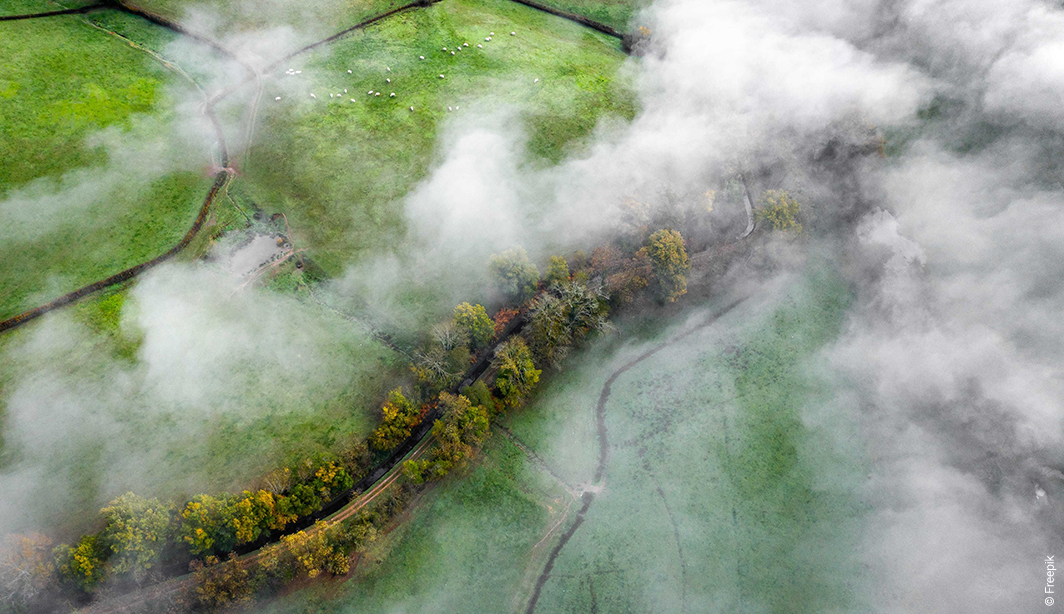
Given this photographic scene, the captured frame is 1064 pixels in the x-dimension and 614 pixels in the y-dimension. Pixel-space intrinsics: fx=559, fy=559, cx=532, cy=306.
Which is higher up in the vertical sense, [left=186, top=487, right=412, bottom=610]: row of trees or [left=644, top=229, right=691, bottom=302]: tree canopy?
[left=644, top=229, right=691, bottom=302]: tree canopy

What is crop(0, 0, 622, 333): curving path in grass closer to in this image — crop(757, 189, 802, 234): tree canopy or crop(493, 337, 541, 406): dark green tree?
crop(493, 337, 541, 406): dark green tree

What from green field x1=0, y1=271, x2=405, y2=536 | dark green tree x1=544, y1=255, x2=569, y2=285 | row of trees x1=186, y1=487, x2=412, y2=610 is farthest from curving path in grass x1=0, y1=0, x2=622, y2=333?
dark green tree x1=544, y1=255, x2=569, y2=285

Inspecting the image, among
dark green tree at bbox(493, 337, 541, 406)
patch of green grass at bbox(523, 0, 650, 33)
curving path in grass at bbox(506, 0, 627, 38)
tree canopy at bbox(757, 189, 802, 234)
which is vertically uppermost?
patch of green grass at bbox(523, 0, 650, 33)

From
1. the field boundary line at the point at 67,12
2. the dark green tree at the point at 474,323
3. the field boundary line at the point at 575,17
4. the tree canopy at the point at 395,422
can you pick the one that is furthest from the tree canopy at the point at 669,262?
the field boundary line at the point at 67,12

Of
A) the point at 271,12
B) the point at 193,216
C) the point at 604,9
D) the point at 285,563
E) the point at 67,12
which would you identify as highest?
the point at 604,9

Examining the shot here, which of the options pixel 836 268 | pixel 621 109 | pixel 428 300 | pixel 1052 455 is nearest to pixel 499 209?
pixel 428 300

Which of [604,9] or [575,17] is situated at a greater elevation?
[604,9]

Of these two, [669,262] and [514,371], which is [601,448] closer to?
[514,371]

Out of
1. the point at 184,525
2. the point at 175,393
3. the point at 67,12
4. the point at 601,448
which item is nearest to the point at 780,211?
the point at 601,448
